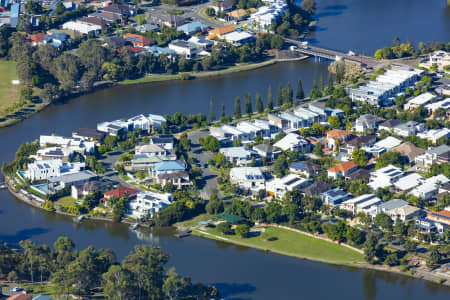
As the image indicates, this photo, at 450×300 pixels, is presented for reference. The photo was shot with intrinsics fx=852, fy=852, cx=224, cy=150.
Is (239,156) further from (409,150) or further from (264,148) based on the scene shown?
(409,150)

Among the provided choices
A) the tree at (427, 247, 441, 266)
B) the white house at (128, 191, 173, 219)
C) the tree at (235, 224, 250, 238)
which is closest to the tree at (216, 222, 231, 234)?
the tree at (235, 224, 250, 238)

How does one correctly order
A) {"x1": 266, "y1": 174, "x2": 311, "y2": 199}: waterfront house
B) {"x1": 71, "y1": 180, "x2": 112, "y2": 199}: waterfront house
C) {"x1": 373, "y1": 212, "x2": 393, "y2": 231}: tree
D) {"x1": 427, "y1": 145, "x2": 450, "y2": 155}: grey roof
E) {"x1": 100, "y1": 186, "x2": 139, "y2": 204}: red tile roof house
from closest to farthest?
{"x1": 373, "y1": 212, "x2": 393, "y2": 231}: tree, {"x1": 100, "y1": 186, "x2": 139, "y2": 204}: red tile roof house, {"x1": 266, "y1": 174, "x2": 311, "y2": 199}: waterfront house, {"x1": 71, "y1": 180, "x2": 112, "y2": 199}: waterfront house, {"x1": 427, "y1": 145, "x2": 450, "y2": 155}: grey roof

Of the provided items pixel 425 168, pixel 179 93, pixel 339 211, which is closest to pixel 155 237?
pixel 339 211

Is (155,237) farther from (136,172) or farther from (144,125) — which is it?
(144,125)

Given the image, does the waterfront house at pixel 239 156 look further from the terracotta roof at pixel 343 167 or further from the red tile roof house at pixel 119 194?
the red tile roof house at pixel 119 194

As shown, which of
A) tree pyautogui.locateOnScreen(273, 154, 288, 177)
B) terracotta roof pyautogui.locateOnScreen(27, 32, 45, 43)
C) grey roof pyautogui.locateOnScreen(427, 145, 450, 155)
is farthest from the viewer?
terracotta roof pyautogui.locateOnScreen(27, 32, 45, 43)

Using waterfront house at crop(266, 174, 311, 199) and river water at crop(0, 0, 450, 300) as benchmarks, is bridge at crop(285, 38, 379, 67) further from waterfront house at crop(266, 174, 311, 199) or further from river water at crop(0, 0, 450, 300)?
waterfront house at crop(266, 174, 311, 199)
